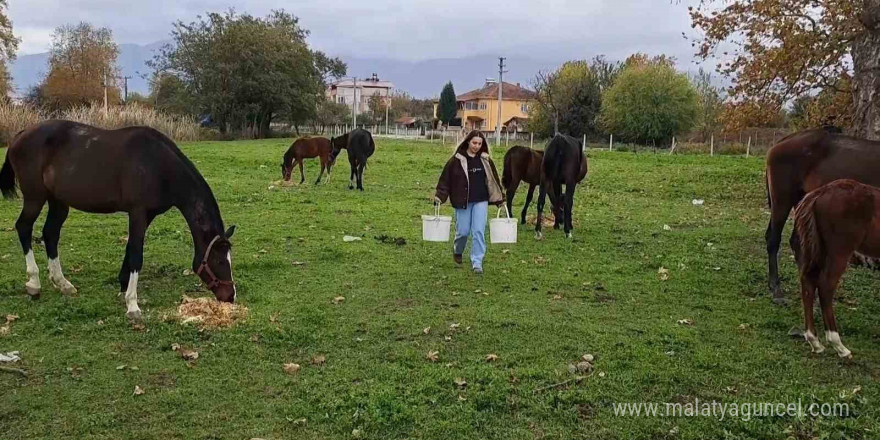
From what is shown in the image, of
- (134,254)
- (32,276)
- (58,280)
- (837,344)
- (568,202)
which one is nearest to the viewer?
(837,344)

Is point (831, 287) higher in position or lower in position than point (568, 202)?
lower

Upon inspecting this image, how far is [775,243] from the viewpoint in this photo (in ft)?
23.2

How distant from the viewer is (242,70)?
152 feet

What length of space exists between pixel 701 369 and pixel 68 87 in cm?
6037

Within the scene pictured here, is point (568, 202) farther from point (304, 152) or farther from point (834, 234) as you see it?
point (304, 152)

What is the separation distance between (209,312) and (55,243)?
87.8 inches

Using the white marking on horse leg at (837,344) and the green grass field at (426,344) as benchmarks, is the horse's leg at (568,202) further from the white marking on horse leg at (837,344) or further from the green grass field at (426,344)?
the white marking on horse leg at (837,344)

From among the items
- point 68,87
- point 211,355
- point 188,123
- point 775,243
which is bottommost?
point 211,355

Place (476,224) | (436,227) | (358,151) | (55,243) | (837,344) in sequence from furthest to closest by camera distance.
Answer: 1. (358,151)
2. (476,224)
3. (436,227)
4. (55,243)
5. (837,344)

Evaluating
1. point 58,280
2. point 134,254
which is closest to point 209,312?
point 134,254

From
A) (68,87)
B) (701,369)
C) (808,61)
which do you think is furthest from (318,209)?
(68,87)

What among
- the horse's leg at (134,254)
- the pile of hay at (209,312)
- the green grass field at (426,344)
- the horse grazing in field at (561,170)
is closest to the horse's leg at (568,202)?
the horse grazing in field at (561,170)

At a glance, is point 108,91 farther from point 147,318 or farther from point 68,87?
point 147,318

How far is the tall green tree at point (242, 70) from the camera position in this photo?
45.9 meters
